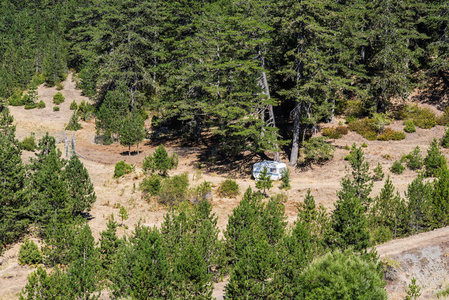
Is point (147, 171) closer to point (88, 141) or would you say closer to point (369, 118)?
point (88, 141)

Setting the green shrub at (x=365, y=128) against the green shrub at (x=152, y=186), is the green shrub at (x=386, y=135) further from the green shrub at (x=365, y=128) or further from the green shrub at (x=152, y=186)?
the green shrub at (x=152, y=186)

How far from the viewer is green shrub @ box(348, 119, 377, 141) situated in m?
34.4

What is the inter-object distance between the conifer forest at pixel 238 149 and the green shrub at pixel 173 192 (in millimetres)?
113

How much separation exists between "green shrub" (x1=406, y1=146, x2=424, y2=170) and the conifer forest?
124 millimetres

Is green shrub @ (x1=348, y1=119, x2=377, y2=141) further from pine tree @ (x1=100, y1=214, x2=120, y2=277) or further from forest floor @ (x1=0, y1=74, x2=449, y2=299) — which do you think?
pine tree @ (x1=100, y1=214, x2=120, y2=277)

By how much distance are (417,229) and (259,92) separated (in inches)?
708

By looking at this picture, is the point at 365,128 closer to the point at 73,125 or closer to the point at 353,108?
the point at 353,108

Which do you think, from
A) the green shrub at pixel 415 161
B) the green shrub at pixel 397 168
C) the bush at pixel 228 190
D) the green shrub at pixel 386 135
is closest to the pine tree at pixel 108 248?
the bush at pixel 228 190

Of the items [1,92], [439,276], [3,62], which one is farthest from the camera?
[3,62]

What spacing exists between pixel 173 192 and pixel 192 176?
19.1ft

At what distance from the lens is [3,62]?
61062 millimetres

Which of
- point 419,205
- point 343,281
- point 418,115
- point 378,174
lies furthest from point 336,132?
point 343,281

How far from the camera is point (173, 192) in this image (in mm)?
24641

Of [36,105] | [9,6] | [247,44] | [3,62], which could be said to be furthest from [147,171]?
[9,6]
